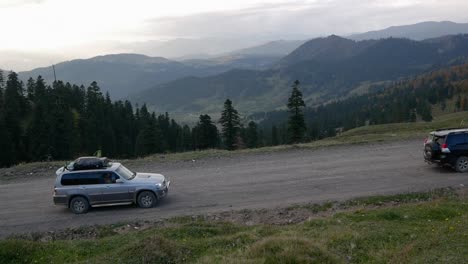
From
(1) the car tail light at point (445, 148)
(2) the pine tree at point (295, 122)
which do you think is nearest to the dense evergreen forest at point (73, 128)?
(2) the pine tree at point (295, 122)

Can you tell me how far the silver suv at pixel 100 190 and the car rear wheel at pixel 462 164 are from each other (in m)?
13.7

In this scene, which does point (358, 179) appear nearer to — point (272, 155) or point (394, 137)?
point (272, 155)

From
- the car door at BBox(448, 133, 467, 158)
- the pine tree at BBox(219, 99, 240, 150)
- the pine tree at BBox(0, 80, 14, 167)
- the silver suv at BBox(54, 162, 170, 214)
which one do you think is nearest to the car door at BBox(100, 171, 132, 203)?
the silver suv at BBox(54, 162, 170, 214)

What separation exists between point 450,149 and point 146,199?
46.4ft

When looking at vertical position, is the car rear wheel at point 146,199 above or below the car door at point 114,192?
below

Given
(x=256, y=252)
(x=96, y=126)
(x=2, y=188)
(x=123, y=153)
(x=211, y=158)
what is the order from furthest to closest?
(x=123, y=153) → (x=96, y=126) → (x=211, y=158) → (x=2, y=188) → (x=256, y=252)

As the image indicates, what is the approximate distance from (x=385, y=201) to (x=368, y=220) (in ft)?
8.91

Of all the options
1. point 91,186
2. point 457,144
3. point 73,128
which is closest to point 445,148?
point 457,144

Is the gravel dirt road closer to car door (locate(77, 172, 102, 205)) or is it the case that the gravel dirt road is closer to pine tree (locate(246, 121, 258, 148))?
car door (locate(77, 172, 102, 205))

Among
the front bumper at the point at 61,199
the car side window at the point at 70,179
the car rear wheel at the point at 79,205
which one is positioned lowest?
the car rear wheel at the point at 79,205

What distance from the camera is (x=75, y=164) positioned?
17.0m

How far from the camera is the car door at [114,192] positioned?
16.5 metres

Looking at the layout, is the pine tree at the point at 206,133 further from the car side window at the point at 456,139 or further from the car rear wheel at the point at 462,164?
the car rear wheel at the point at 462,164

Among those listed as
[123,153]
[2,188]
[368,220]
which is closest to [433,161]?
[368,220]
